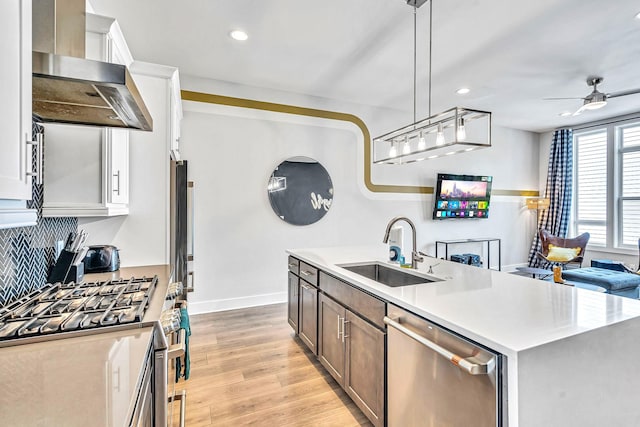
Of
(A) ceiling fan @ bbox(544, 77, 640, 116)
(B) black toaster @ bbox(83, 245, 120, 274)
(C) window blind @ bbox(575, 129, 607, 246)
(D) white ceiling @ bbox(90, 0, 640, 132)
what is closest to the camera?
(B) black toaster @ bbox(83, 245, 120, 274)

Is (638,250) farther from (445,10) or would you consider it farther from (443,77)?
(445,10)

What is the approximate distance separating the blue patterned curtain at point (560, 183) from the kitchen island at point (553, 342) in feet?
18.5

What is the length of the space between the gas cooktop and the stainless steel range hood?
34.7 inches

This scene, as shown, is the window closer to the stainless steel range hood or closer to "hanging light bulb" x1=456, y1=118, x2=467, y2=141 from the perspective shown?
"hanging light bulb" x1=456, y1=118, x2=467, y2=141

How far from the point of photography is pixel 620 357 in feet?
3.90

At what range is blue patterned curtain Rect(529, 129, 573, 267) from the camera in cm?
599

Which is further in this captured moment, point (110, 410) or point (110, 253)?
point (110, 253)

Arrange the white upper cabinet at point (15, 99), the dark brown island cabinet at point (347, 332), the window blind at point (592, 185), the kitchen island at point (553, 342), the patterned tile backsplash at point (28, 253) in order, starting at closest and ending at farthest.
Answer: the white upper cabinet at point (15, 99) → the kitchen island at point (553, 342) → the patterned tile backsplash at point (28, 253) → the dark brown island cabinet at point (347, 332) → the window blind at point (592, 185)

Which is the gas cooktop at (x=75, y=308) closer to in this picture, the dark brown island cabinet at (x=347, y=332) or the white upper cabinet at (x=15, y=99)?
the white upper cabinet at (x=15, y=99)

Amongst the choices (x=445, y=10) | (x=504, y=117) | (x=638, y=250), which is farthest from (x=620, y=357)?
(x=638, y=250)

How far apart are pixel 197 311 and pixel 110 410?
331 cm

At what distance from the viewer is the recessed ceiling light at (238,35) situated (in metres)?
2.83

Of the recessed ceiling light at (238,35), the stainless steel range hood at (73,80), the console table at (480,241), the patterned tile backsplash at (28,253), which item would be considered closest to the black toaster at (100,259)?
the patterned tile backsplash at (28,253)

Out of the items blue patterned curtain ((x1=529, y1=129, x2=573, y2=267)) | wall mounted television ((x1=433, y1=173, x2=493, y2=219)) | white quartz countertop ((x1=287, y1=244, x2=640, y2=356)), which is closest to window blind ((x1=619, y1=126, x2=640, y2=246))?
blue patterned curtain ((x1=529, y1=129, x2=573, y2=267))
